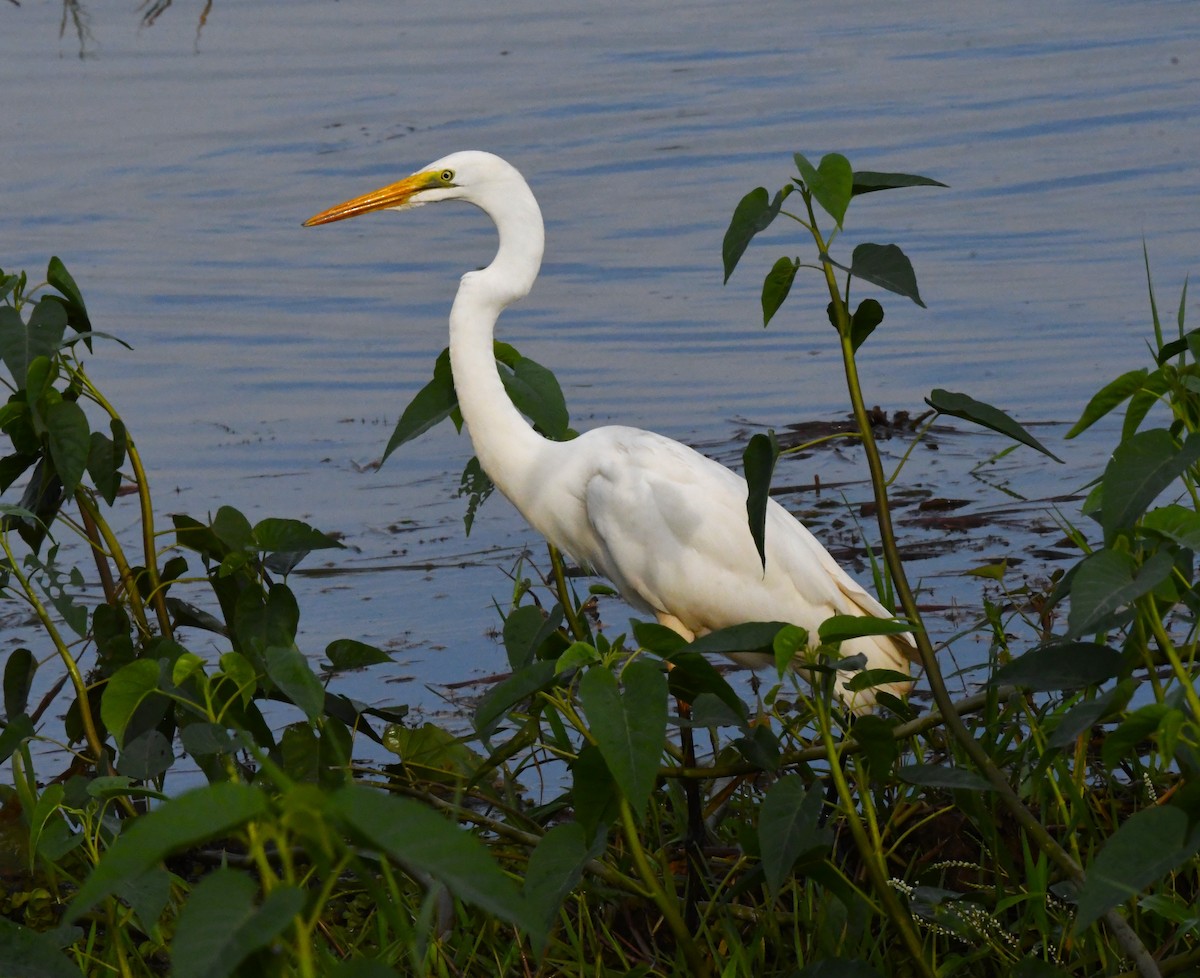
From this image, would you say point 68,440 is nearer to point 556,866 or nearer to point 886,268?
point 556,866

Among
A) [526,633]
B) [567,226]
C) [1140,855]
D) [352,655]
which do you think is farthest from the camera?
[567,226]

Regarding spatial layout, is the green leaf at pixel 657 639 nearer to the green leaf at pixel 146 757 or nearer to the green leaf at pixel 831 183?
the green leaf at pixel 831 183

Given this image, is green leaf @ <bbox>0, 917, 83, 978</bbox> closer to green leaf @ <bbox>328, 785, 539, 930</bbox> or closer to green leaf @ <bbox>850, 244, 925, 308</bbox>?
green leaf @ <bbox>328, 785, 539, 930</bbox>

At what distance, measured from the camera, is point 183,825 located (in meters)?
→ 1.01

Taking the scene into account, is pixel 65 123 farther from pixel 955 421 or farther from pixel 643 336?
pixel 955 421

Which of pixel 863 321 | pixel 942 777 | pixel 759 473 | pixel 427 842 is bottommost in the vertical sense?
pixel 942 777

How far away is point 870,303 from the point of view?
5.66ft

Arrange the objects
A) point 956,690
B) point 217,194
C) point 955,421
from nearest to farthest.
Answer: point 956,690
point 955,421
point 217,194

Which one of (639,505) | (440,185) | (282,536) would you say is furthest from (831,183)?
(440,185)

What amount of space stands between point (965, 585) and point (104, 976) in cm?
235

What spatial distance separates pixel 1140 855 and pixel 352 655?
4.36 ft

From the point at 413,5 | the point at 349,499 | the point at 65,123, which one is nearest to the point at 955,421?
the point at 349,499

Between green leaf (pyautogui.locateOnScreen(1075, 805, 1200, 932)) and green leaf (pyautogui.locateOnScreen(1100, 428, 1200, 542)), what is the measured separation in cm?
27

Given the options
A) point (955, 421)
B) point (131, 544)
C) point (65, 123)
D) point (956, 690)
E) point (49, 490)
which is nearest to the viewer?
point (49, 490)
